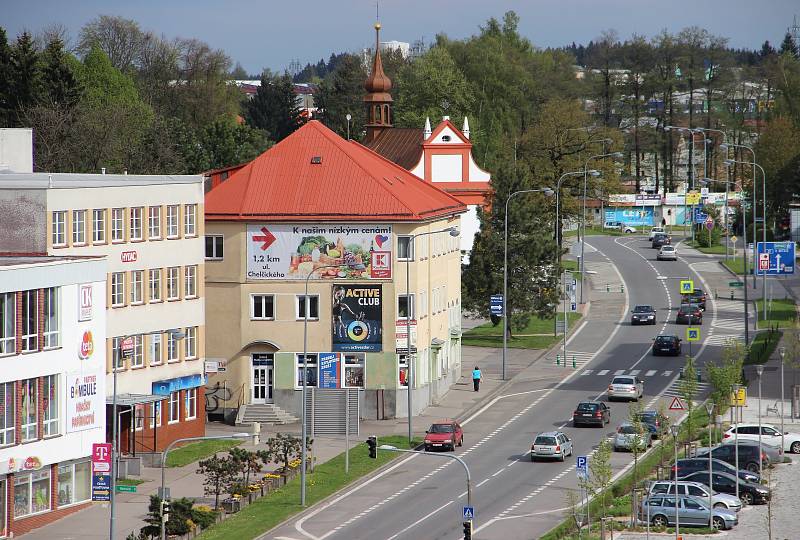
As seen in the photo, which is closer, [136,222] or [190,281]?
[136,222]

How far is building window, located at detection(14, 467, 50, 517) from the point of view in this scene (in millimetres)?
61438

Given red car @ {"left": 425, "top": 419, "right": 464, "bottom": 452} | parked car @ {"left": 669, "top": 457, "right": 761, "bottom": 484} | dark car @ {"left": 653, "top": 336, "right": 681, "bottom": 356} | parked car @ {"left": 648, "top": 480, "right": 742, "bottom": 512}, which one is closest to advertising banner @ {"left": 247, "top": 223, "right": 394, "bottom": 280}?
red car @ {"left": 425, "top": 419, "right": 464, "bottom": 452}

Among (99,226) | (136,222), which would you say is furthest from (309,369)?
(99,226)

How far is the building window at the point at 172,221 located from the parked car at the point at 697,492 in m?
28.0

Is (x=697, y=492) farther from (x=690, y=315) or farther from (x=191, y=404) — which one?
(x=690, y=315)

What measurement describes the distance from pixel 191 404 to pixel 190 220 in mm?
8844

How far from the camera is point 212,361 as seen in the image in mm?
85312

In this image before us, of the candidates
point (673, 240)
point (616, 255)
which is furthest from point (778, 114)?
point (616, 255)

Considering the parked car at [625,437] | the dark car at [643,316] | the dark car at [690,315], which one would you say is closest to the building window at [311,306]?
the parked car at [625,437]

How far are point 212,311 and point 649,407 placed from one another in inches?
914

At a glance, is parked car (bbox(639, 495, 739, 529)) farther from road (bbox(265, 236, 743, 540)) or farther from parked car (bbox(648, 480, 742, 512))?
road (bbox(265, 236, 743, 540))

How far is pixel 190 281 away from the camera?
80250 millimetres

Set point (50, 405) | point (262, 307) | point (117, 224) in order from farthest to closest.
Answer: point (262, 307) → point (117, 224) → point (50, 405)

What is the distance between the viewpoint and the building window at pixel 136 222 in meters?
75.6
